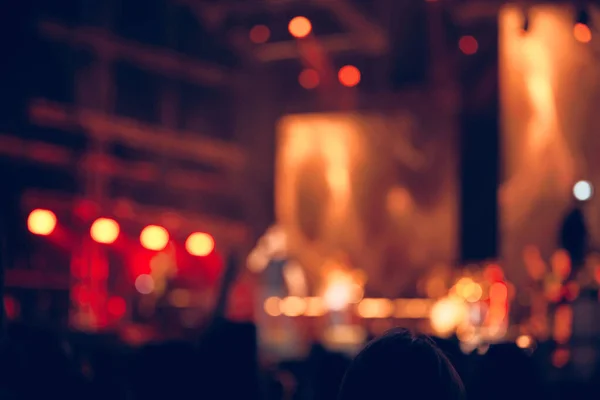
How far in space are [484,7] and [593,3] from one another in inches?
80.9

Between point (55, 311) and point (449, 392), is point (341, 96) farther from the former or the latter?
point (449, 392)

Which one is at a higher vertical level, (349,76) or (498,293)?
(349,76)

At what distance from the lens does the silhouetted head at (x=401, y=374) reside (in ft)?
5.02

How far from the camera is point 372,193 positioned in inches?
523

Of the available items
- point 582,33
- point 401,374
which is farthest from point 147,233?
point 401,374

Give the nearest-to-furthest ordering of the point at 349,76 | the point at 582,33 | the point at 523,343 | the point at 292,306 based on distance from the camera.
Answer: the point at 523,343 < the point at 582,33 < the point at 292,306 < the point at 349,76

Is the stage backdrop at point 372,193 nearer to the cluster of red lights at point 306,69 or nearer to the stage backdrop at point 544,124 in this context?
the cluster of red lights at point 306,69

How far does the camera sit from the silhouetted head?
153 cm

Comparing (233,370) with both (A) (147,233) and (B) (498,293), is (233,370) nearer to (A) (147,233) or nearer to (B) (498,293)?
(A) (147,233)

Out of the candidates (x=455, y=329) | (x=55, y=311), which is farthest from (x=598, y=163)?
(x=55, y=311)

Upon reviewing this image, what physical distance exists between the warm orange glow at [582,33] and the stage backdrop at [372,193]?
9.70ft

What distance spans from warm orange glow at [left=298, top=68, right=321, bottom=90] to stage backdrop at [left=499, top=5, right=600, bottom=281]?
4245mm

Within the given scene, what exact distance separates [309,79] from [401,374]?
12.7 metres

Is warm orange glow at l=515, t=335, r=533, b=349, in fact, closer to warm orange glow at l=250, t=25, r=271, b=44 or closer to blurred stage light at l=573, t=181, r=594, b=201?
blurred stage light at l=573, t=181, r=594, b=201
